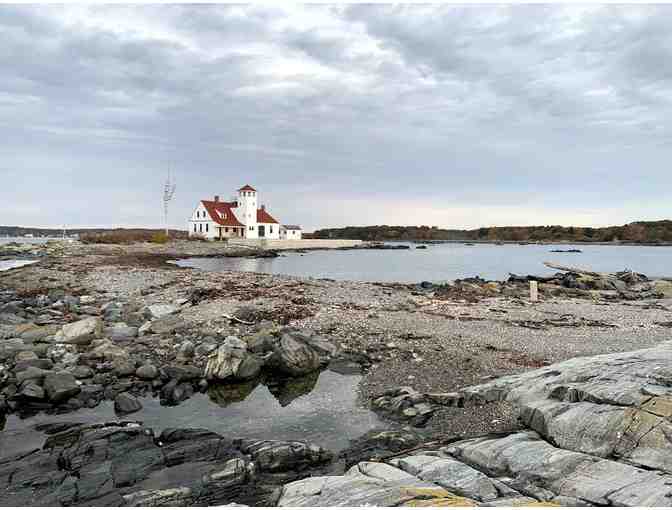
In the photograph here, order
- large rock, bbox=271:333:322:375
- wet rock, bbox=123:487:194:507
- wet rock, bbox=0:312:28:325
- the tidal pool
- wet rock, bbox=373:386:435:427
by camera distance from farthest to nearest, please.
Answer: wet rock, bbox=0:312:28:325 → large rock, bbox=271:333:322:375 → wet rock, bbox=373:386:435:427 → the tidal pool → wet rock, bbox=123:487:194:507

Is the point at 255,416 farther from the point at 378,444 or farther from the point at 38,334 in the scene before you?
the point at 38,334

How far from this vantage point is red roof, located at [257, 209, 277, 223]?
92.2m

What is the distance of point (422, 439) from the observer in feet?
28.6

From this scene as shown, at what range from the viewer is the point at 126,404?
10.4 metres

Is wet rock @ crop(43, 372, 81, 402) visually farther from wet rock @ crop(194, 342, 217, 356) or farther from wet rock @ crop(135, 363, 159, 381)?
wet rock @ crop(194, 342, 217, 356)

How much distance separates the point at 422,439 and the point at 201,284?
21.7m

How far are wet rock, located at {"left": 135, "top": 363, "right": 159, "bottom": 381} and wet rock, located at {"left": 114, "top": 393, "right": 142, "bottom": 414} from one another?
1.34m

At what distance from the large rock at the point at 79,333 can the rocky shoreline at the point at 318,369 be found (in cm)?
7

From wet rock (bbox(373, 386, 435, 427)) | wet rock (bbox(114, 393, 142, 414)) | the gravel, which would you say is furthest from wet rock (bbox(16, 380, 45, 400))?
wet rock (bbox(373, 386, 435, 427))

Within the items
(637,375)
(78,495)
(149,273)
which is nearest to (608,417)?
(637,375)

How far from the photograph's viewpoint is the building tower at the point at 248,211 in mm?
86688

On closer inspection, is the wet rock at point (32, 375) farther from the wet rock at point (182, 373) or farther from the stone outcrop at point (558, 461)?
the stone outcrop at point (558, 461)

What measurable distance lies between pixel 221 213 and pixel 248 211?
5006mm

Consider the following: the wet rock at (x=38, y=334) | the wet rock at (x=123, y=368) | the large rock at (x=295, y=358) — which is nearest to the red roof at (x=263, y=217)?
the wet rock at (x=38, y=334)
